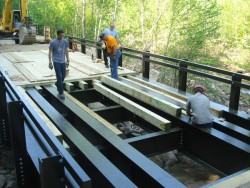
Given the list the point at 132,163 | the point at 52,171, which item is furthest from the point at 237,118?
the point at 52,171

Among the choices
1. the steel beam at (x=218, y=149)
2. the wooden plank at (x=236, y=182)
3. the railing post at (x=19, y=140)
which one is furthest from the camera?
the steel beam at (x=218, y=149)

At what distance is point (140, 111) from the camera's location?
21.7 feet

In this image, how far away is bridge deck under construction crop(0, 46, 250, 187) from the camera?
367 cm

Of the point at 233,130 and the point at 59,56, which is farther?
the point at 59,56

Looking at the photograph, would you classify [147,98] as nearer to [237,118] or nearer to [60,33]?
[237,118]

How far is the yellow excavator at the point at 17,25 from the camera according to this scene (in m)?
19.4

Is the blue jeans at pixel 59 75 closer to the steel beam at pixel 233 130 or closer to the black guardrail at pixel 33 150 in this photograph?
the black guardrail at pixel 33 150

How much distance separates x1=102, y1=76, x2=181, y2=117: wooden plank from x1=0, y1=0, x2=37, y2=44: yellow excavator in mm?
11885

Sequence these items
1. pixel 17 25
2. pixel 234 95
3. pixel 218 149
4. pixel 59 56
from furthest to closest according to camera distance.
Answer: pixel 17 25 < pixel 59 56 < pixel 234 95 < pixel 218 149

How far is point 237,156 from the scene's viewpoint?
5.31 meters

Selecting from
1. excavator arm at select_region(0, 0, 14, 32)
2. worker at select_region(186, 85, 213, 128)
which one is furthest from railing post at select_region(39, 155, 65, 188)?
excavator arm at select_region(0, 0, 14, 32)

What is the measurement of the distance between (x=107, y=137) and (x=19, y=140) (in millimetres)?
1514

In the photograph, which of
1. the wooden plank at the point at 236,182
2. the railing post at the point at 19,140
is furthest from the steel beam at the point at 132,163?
the railing post at the point at 19,140

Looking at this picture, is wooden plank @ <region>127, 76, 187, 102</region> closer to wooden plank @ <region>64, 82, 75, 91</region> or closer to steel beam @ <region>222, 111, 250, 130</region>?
steel beam @ <region>222, 111, 250, 130</region>
